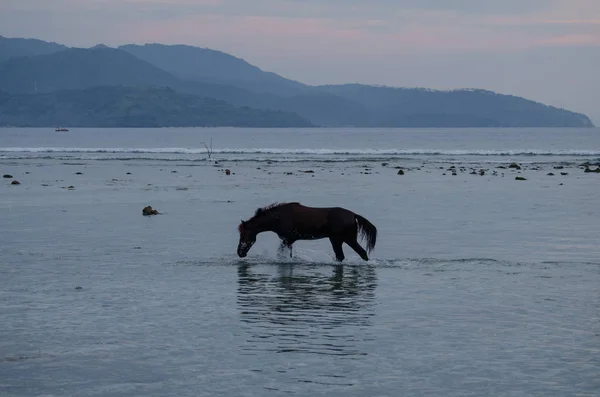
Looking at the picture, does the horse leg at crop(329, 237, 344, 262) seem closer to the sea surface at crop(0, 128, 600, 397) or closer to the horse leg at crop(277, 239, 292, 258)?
the sea surface at crop(0, 128, 600, 397)

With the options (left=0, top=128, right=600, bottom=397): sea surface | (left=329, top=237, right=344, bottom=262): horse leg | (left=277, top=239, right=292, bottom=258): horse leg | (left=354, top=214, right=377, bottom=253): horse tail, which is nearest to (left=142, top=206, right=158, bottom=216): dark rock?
(left=0, top=128, right=600, bottom=397): sea surface

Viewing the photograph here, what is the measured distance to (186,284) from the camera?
1647 cm

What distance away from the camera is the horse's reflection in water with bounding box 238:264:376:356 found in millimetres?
11805

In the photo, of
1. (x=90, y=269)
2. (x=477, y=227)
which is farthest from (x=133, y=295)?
(x=477, y=227)

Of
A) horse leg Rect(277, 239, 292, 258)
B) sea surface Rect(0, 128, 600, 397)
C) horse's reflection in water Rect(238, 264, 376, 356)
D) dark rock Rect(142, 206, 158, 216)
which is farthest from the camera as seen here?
dark rock Rect(142, 206, 158, 216)

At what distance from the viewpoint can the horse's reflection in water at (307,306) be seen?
1180cm

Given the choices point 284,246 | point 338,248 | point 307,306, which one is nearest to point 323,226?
point 338,248

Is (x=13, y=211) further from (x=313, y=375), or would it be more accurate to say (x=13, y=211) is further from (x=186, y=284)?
(x=313, y=375)

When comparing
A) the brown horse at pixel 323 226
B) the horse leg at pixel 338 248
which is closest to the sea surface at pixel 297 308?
the horse leg at pixel 338 248

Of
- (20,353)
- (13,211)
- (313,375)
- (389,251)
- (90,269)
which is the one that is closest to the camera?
(313,375)

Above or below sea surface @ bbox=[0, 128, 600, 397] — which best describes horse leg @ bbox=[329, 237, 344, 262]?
above

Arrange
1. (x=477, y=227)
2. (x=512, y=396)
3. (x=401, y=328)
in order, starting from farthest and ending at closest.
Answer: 1. (x=477, y=227)
2. (x=401, y=328)
3. (x=512, y=396)

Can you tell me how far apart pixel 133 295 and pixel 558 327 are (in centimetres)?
655

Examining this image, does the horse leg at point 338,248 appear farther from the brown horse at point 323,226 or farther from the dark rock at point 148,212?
the dark rock at point 148,212
